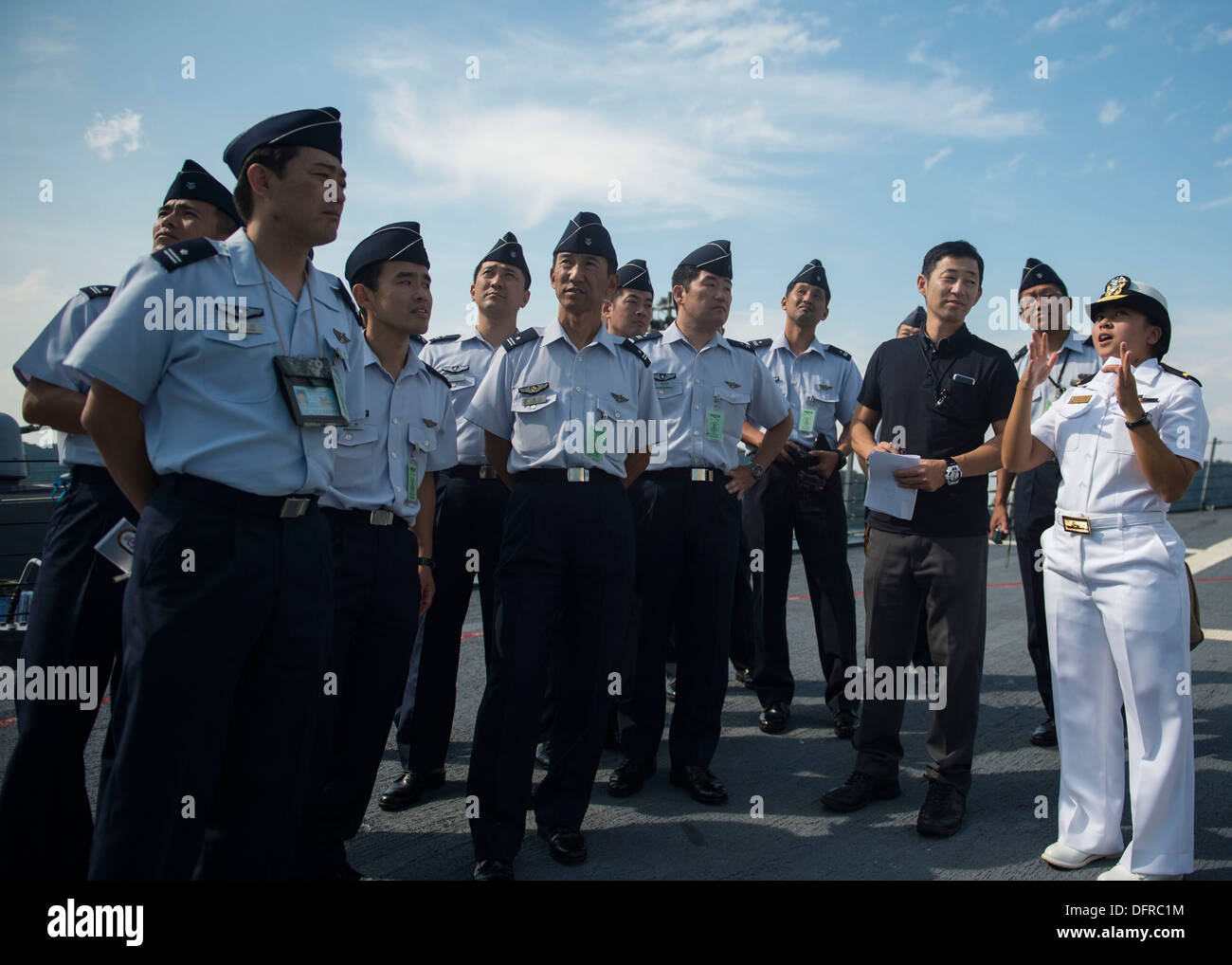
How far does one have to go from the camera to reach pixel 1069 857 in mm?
3188

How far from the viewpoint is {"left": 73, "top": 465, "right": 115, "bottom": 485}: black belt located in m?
2.86

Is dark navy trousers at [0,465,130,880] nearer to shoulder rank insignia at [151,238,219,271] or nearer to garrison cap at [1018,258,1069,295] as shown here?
shoulder rank insignia at [151,238,219,271]

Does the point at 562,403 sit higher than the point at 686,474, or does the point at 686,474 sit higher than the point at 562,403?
the point at 562,403

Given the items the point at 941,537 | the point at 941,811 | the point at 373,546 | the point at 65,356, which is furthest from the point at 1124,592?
the point at 65,356

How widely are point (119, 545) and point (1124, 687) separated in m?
3.41

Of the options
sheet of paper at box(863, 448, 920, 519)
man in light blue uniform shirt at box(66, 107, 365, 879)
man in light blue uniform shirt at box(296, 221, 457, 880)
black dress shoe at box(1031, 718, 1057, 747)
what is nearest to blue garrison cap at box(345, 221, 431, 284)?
man in light blue uniform shirt at box(296, 221, 457, 880)

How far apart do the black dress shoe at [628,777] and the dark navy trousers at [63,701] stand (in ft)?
6.92

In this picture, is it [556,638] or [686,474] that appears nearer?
[556,638]

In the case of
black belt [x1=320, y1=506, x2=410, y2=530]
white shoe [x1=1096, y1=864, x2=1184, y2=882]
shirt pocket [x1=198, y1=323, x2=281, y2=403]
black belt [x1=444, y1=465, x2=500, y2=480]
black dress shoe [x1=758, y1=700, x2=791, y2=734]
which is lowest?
black dress shoe [x1=758, y1=700, x2=791, y2=734]

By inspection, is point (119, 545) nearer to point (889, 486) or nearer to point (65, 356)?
point (65, 356)

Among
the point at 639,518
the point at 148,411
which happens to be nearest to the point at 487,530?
the point at 639,518

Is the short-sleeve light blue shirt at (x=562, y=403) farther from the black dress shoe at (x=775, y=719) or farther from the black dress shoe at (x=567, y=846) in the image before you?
the black dress shoe at (x=775, y=719)

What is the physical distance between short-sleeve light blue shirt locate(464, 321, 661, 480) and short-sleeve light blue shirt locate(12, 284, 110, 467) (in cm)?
140
